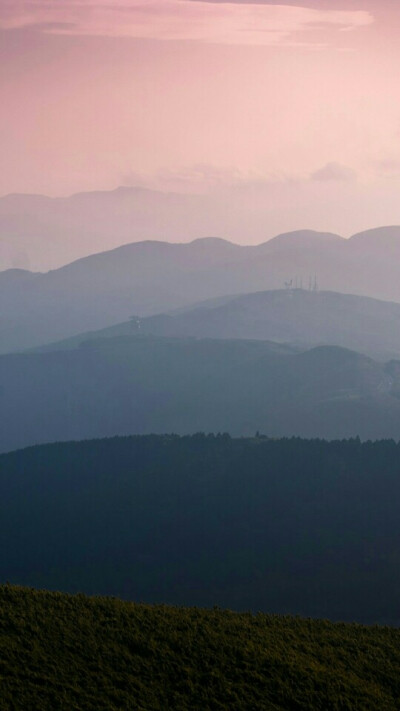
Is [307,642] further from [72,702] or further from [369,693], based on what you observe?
[72,702]

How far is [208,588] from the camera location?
182m

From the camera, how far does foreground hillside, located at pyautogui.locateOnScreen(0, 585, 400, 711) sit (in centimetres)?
4234

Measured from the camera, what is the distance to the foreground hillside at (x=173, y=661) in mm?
42344

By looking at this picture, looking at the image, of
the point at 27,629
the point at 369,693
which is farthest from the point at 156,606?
the point at 369,693

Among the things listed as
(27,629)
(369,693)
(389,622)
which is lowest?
(389,622)

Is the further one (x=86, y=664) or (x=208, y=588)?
(x=208, y=588)

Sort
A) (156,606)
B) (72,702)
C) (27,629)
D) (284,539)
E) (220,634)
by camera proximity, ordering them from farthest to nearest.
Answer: (284,539)
(156,606)
(220,634)
(27,629)
(72,702)

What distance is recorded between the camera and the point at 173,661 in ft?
156

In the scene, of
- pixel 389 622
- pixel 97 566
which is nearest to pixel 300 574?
pixel 389 622

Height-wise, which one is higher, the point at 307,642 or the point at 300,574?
the point at 307,642

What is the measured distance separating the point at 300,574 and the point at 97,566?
4944cm

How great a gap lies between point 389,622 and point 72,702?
431ft

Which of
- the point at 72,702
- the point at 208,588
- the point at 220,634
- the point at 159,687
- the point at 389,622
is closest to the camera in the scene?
the point at 72,702

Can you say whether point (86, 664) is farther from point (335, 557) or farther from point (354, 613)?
point (335, 557)
